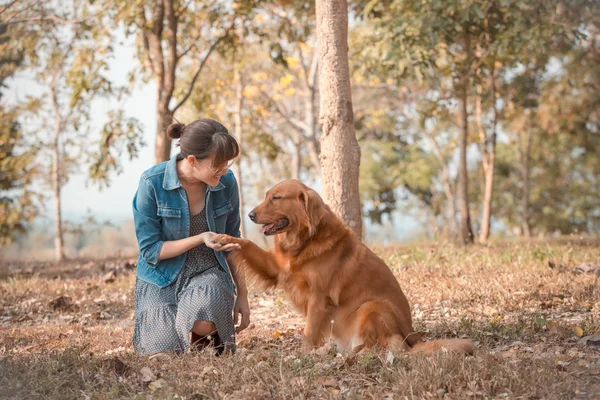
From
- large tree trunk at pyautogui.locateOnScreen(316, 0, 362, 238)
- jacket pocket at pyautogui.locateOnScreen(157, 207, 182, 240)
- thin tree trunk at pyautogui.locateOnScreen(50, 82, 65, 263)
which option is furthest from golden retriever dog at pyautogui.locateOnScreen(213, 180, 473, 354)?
thin tree trunk at pyautogui.locateOnScreen(50, 82, 65, 263)

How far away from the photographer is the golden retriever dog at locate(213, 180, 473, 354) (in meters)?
4.52

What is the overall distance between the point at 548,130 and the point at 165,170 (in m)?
20.4

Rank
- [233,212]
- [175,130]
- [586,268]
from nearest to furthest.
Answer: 1. [175,130]
2. [233,212]
3. [586,268]

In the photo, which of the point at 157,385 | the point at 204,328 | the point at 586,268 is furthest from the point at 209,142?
the point at 586,268

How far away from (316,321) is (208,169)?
126 centimetres

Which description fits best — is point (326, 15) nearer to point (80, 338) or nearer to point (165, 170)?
point (165, 170)

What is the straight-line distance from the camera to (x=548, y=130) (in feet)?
74.8

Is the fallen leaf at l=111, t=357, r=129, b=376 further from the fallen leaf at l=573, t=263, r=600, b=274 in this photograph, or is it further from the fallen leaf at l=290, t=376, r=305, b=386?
the fallen leaf at l=573, t=263, r=600, b=274

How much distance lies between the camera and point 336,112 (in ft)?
21.7

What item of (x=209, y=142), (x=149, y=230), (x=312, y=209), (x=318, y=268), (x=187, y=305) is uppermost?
(x=209, y=142)

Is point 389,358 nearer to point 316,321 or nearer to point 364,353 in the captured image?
point 364,353

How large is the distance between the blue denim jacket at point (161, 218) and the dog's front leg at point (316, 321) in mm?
654

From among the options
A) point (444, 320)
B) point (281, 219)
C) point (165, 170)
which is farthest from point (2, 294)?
point (444, 320)

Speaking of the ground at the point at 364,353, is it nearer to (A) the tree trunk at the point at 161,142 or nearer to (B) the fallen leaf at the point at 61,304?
(B) the fallen leaf at the point at 61,304
